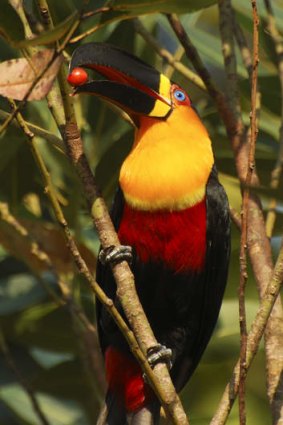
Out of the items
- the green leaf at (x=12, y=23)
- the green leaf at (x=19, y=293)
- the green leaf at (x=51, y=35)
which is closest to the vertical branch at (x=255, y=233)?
the green leaf at (x=12, y=23)

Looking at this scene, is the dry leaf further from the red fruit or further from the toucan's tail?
the toucan's tail

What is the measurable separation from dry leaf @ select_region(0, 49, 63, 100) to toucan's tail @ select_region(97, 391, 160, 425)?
180 cm

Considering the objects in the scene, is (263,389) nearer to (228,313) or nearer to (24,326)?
(228,313)

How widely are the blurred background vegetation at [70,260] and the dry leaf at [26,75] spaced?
151 cm

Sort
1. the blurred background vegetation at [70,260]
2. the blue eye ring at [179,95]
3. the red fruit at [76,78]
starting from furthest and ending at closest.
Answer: the blurred background vegetation at [70,260] < the blue eye ring at [179,95] < the red fruit at [76,78]

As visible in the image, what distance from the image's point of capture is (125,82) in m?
3.29

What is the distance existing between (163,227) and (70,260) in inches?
28.3

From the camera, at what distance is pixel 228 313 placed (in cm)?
418

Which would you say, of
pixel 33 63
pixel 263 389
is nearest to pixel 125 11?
pixel 33 63

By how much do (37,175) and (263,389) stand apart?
3.98 feet

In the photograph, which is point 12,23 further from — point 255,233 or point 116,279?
point 255,233

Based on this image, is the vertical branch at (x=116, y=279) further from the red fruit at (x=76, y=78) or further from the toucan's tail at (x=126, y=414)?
the toucan's tail at (x=126, y=414)

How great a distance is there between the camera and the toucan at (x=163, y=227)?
333 cm

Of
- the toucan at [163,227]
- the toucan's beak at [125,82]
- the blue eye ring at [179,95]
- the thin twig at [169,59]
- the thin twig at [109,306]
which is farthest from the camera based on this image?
the blue eye ring at [179,95]
